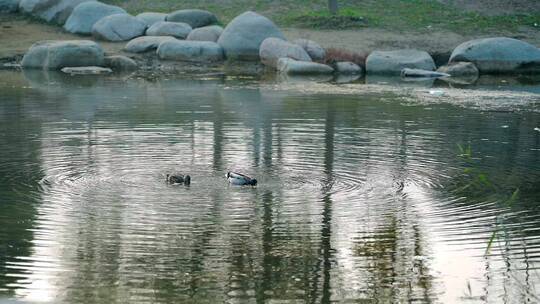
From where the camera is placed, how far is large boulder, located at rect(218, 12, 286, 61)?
30875mm

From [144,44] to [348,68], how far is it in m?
5.75

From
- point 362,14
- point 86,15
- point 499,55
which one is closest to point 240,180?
point 499,55

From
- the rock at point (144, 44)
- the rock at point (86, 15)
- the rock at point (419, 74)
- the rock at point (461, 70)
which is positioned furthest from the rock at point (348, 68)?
the rock at point (86, 15)

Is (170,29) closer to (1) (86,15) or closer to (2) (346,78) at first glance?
(1) (86,15)

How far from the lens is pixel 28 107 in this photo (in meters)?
21.7

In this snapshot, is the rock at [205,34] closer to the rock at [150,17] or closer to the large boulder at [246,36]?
the large boulder at [246,36]

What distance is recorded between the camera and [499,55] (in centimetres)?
3006

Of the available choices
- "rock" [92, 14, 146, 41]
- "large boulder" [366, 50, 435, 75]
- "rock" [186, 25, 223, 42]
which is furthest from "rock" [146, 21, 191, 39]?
"large boulder" [366, 50, 435, 75]

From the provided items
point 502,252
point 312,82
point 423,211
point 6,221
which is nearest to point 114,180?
point 6,221

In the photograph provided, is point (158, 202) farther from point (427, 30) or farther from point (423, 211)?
point (427, 30)

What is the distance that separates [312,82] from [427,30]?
23.6 ft

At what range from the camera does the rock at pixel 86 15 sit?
34.0 metres

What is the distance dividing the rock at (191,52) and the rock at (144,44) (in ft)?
1.74

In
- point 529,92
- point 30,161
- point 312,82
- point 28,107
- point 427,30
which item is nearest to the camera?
point 30,161
